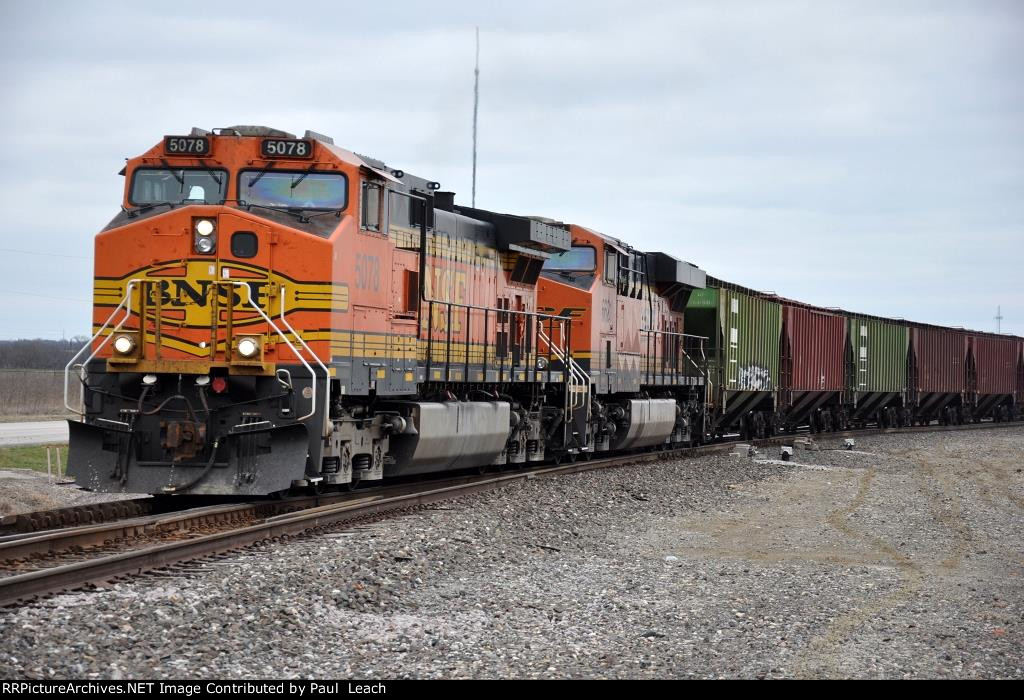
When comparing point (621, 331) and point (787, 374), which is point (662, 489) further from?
point (787, 374)

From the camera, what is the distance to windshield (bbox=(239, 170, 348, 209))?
12.0 m

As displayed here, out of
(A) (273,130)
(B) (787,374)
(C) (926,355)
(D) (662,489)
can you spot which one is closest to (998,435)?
(C) (926,355)

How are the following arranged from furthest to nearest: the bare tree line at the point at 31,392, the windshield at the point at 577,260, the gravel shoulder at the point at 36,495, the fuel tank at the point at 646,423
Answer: the bare tree line at the point at 31,392 → the fuel tank at the point at 646,423 → the windshield at the point at 577,260 → the gravel shoulder at the point at 36,495

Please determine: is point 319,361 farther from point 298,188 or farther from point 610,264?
point 610,264

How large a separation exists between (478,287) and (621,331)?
4862 mm

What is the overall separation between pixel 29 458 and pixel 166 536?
16490 mm

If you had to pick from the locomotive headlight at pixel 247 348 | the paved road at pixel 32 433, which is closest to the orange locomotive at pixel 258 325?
the locomotive headlight at pixel 247 348

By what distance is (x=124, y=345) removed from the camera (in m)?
11.3

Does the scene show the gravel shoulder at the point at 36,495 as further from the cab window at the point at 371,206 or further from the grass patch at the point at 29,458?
the cab window at the point at 371,206

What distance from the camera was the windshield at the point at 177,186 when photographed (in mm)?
11953

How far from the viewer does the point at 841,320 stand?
111 feet

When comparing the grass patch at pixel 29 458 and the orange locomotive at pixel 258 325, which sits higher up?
the orange locomotive at pixel 258 325

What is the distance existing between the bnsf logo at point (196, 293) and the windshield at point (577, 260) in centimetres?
859

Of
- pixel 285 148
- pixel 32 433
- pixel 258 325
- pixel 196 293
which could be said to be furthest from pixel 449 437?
pixel 32 433
